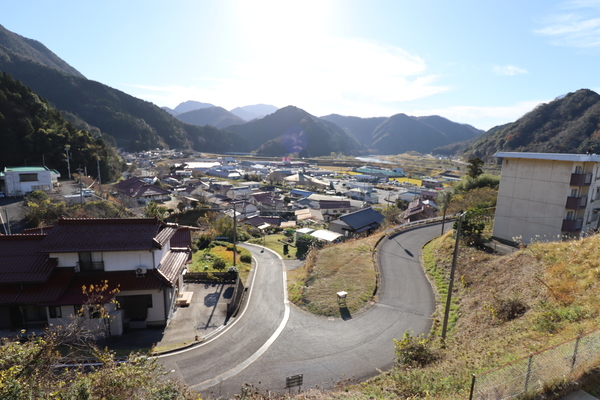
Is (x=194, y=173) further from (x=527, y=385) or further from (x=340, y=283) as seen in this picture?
(x=527, y=385)

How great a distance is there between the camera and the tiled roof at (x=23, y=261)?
1295 centimetres

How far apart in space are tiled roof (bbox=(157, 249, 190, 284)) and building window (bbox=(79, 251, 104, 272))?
249 cm

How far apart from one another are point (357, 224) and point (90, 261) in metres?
25.2

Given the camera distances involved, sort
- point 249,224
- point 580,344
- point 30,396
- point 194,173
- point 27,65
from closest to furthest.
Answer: point 30,396
point 580,344
point 249,224
point 194,173
point 27,65

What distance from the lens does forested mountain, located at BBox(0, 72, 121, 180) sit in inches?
1683

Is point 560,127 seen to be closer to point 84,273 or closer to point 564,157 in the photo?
point 564,157

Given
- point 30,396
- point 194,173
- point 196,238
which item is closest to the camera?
point 30,396

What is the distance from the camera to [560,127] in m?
77.2

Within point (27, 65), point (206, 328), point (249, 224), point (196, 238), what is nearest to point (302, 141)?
point (27, 65)

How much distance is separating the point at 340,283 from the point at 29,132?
49.8 metres

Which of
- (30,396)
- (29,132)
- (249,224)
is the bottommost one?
(249,224)

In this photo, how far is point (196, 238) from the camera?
95.1 feet

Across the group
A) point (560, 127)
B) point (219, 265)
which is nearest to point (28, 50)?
point (219, 265)

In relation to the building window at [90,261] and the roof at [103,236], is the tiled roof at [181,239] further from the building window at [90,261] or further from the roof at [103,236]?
the building window at [90,261]
